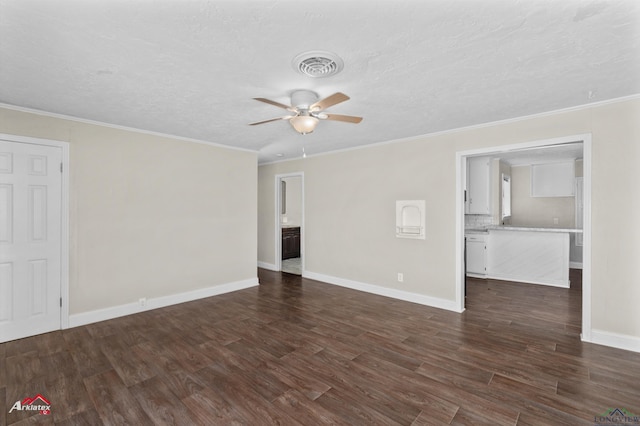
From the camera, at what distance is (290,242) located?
833 centimetres

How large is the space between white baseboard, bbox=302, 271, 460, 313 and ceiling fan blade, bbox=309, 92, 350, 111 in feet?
10.8

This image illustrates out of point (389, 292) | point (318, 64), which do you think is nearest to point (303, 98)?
point (318, 64)

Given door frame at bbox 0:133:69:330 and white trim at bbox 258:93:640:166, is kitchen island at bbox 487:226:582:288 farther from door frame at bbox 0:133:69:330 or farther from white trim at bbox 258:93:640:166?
door frame at bbox 0:133:69:330

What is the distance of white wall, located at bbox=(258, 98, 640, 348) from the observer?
2.98 metres

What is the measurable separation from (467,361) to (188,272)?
4.02m

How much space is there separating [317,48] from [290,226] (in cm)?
700

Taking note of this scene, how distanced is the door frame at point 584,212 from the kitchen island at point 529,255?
2447mm

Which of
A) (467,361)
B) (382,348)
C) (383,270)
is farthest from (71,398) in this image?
(383,270)

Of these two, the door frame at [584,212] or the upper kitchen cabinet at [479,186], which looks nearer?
the door frame at [584,212]

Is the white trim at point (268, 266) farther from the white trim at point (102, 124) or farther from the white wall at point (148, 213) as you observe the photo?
the white trim at point (102, 124)

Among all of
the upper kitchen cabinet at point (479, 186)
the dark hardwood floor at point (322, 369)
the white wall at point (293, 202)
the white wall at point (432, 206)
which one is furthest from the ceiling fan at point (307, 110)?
the white wall at point (293, 202)

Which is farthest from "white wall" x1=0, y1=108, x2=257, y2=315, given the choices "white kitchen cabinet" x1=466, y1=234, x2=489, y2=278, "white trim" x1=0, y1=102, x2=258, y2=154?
"white kitchen cabinet" x1=466, y1=234, x2=489, y2=278

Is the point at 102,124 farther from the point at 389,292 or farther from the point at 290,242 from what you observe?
the point at 290,242

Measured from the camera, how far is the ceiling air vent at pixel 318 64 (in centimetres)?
207
